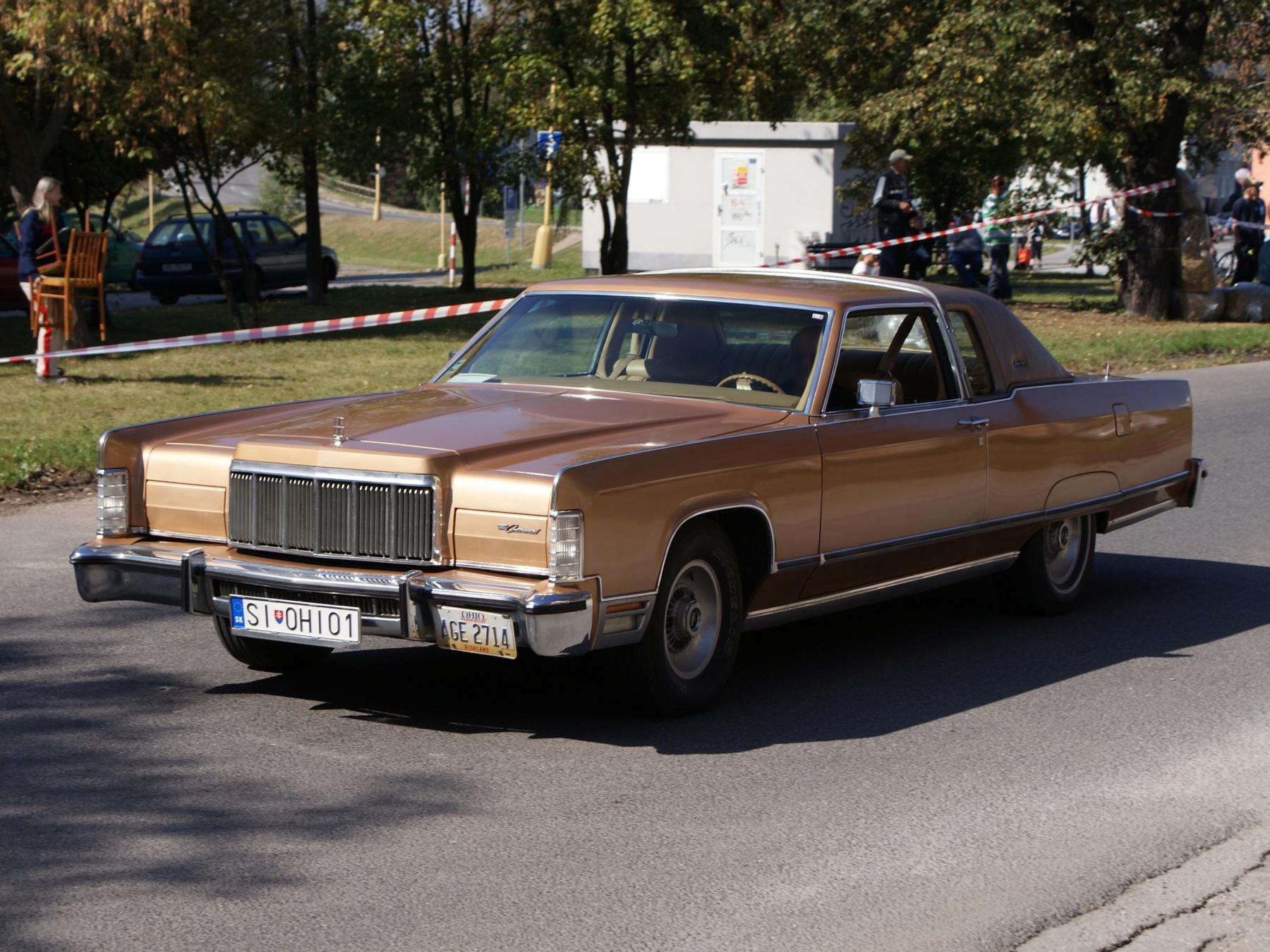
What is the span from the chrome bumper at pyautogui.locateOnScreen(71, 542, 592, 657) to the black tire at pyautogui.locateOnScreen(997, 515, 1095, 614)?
3179 mm

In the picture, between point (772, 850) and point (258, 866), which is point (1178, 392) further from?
point (258, 866)

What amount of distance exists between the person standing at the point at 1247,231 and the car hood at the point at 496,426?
22.7 m

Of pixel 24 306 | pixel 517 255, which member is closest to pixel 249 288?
pixel 24 306

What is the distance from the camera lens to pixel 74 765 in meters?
5.48

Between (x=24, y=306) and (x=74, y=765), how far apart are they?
23960mm

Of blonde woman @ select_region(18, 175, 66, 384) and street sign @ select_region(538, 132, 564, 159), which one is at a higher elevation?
street sign @ select_region(538, 132, 564, 159)

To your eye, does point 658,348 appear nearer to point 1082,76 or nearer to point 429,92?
point 1082,76

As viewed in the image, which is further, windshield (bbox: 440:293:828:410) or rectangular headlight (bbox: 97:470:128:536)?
windshield (bbox: 440:293:828:410)

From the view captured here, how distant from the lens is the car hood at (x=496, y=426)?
5.82 metres

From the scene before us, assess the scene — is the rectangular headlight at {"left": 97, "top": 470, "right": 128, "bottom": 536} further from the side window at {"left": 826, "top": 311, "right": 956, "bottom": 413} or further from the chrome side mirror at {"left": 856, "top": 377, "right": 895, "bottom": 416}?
the side window at {"left": 826, "top": 311, "right": 956, "bottom": 413}

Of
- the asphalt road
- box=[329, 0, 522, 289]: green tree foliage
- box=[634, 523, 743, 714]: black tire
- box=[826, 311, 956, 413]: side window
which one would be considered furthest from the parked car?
box=[634, 523, 743, 714]: black tire

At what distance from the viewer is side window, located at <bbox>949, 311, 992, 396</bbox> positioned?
766cm

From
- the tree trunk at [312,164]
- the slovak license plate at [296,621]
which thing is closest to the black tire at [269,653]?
the slovak license plate at [296,621]

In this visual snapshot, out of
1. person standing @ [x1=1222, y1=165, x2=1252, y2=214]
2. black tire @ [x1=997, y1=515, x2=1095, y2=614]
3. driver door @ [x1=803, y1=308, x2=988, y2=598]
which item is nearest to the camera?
driver door @ [x1=803, y1=308, x2=988, y2=598]
